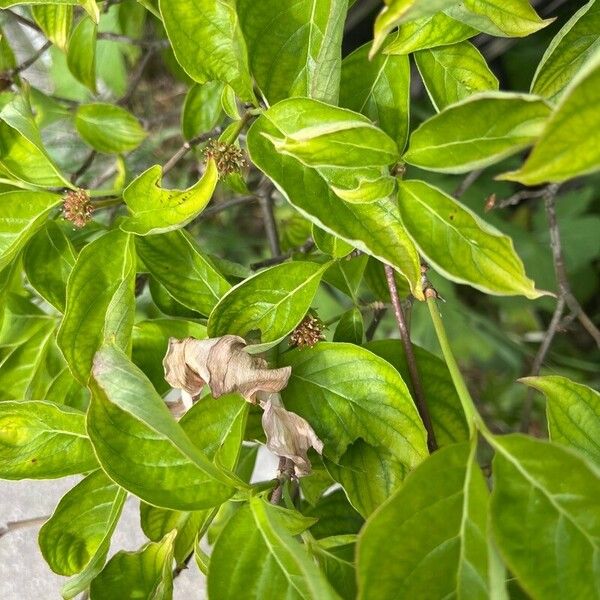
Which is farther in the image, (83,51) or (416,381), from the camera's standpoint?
(83,51)

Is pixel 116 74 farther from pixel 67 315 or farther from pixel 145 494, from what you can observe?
pixel 145 494

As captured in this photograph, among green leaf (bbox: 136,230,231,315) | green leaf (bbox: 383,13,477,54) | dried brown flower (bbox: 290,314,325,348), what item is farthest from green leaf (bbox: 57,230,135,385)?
green leaf (bbox: 383,13,477,54)

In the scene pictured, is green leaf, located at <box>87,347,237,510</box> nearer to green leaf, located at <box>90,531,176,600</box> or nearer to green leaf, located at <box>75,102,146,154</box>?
green leaf, located at <box>90,531,176,600</box>

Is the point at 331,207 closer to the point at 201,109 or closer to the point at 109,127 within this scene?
the point at 201,109

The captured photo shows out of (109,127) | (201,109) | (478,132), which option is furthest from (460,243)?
(109,127)

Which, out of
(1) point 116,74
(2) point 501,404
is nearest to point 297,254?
(1) point 116,74

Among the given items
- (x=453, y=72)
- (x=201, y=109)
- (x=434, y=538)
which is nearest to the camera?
(x=434, y=538)

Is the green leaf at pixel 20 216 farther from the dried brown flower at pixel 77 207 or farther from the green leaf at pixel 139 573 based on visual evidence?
the green leaf at pixel 139 573
